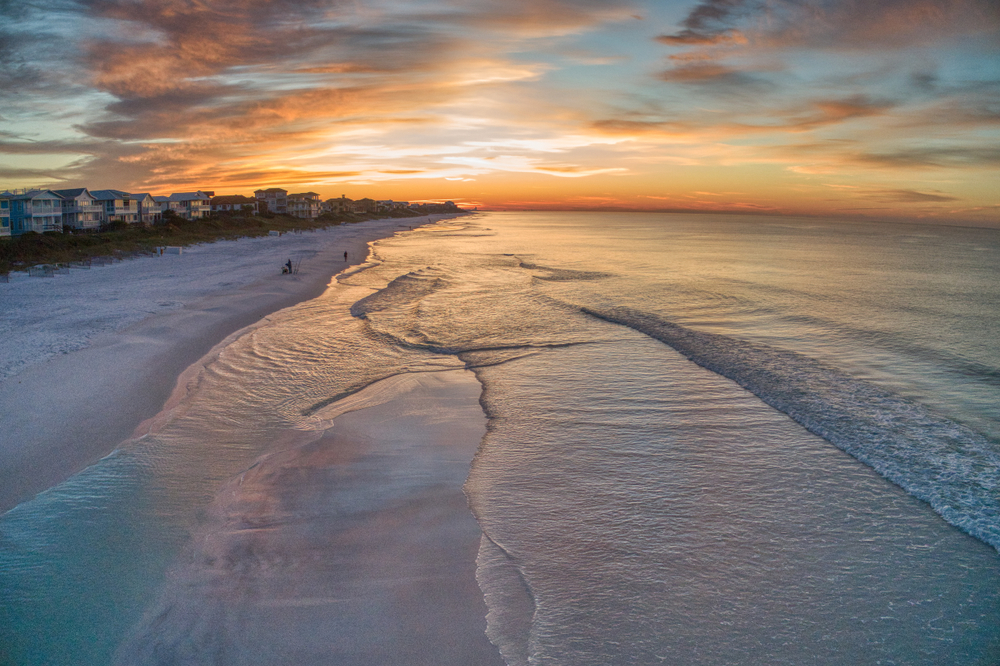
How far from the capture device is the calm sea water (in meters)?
5.55

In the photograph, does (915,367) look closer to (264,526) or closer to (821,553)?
(821,553)

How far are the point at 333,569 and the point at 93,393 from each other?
8.58 metres

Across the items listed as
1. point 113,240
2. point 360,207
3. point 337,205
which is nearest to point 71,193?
point 113,240

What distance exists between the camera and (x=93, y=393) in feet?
37.0

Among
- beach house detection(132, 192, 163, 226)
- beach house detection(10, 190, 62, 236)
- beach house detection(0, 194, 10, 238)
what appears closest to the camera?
beach house detection(0, 194, 10, 238)

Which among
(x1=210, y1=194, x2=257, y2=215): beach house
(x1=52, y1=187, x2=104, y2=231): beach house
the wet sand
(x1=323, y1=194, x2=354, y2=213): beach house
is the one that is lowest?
the wet sand

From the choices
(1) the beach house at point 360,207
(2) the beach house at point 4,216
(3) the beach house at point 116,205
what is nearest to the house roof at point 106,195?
(3) the beach house at point 116,205

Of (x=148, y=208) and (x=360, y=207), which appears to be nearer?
(x=148, y=208)

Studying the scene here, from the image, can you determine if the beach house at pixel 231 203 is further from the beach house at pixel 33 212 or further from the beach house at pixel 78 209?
the beach house at pixel 33 212

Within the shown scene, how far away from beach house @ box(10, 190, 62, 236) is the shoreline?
50.5m

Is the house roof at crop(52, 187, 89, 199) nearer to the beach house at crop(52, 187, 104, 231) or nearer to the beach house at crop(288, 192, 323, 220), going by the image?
the beach house at crop(52, 187, 104, 231)

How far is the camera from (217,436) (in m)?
9.79

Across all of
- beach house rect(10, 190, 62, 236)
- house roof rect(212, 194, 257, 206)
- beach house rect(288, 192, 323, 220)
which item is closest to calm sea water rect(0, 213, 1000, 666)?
beach house rect(10, 190, 62, 236)

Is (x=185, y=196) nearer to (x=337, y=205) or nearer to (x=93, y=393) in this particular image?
(x=337, y=205)
